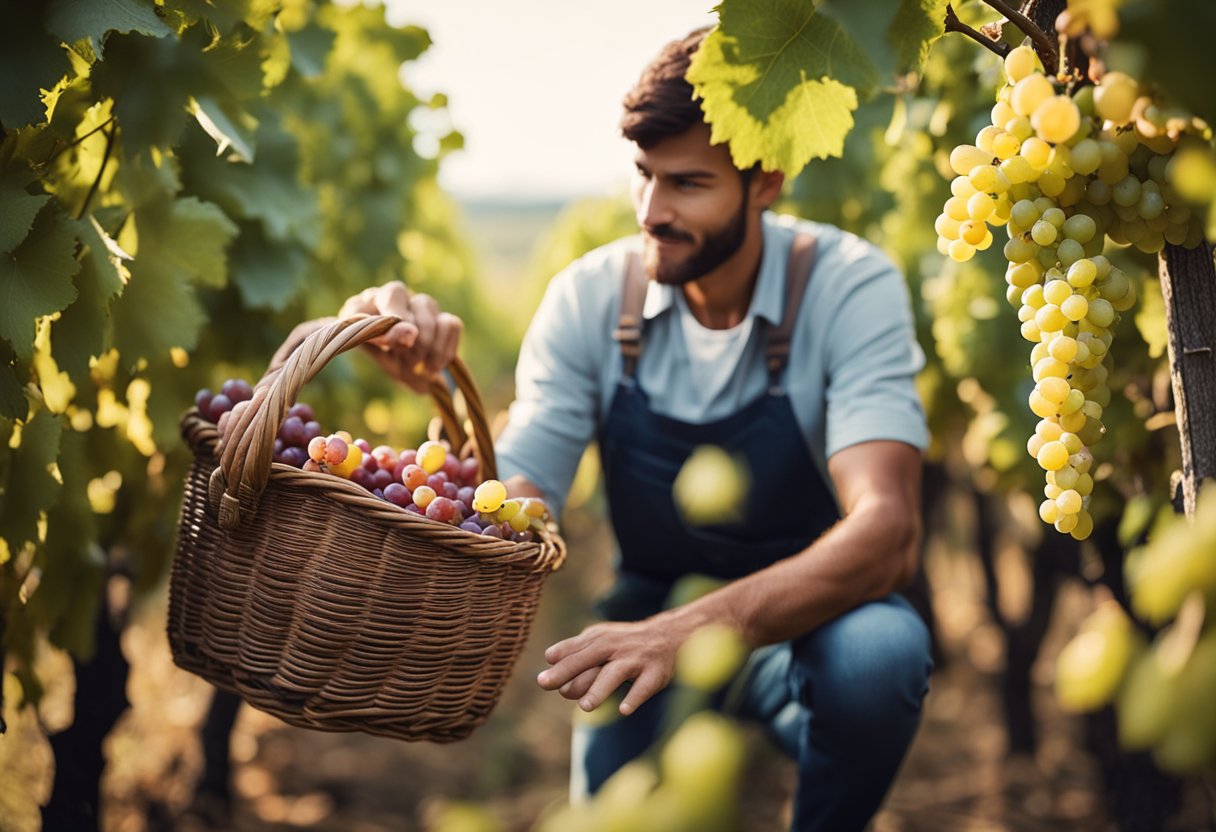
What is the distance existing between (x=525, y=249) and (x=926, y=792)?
42.9 ft

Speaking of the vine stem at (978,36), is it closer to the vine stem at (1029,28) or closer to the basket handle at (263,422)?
the vine stem at (1029,28)

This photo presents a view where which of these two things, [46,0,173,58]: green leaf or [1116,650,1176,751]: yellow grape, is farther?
[46,0,173,58]: green leaf

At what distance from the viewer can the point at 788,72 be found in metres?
1.27

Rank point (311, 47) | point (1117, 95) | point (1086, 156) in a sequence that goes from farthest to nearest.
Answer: point (311, 47), point (1086, 156), point (1117, 95)

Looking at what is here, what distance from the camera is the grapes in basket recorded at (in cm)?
143

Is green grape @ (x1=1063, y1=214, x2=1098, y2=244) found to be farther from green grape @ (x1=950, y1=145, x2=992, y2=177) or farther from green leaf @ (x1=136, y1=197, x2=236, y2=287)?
green leaf @ (x1=136, y1=197, x2=236, y2=287)

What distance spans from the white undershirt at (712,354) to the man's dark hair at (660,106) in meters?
0.38

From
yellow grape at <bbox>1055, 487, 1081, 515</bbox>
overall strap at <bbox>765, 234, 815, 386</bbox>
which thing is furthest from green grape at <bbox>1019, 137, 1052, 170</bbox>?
overall strap at <bbox>765, 234, 815, 386</bbox>

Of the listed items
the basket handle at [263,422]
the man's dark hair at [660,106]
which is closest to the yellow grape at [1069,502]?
the basket handle at [263,422]

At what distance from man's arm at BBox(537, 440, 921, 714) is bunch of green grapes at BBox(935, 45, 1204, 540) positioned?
467mm

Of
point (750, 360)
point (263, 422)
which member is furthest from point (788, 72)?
point (750, 360)

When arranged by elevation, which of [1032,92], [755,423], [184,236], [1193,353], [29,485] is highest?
[1032,92]

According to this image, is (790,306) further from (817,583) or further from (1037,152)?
(1037,152)

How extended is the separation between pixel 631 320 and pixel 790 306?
30cm
